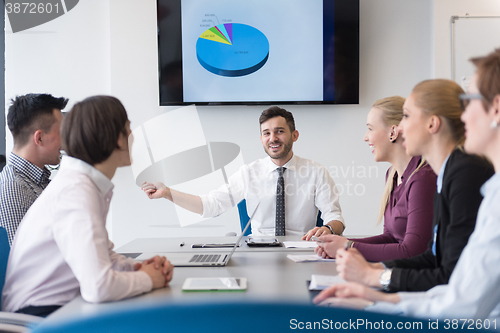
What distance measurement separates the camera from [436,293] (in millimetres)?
1158

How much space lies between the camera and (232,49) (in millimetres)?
3740

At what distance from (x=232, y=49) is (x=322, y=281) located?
276 cm

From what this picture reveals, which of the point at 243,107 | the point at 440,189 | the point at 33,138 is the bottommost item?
the point at 440,189

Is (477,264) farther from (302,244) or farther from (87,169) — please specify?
(302,244)

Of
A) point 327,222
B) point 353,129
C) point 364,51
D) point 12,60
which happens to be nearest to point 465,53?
point 364,51

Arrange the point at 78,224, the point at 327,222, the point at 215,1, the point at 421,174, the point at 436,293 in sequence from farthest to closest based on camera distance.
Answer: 1. the point at 215,1
2. the point at 327,222
3. the point at 421,174
4. the point at 78,224
5. the point at 436,293

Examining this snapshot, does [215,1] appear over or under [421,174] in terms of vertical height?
over

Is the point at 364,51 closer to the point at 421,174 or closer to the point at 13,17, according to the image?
the point at 421,174

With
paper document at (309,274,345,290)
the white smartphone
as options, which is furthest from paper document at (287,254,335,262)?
the white smartphone

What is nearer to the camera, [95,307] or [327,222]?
[95,307]

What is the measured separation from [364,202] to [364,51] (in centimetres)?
138

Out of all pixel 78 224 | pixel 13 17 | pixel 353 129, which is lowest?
pixel 78 224

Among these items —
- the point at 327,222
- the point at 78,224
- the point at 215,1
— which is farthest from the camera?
the point at 215,1

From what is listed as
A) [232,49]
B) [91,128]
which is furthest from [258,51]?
[91,128]
